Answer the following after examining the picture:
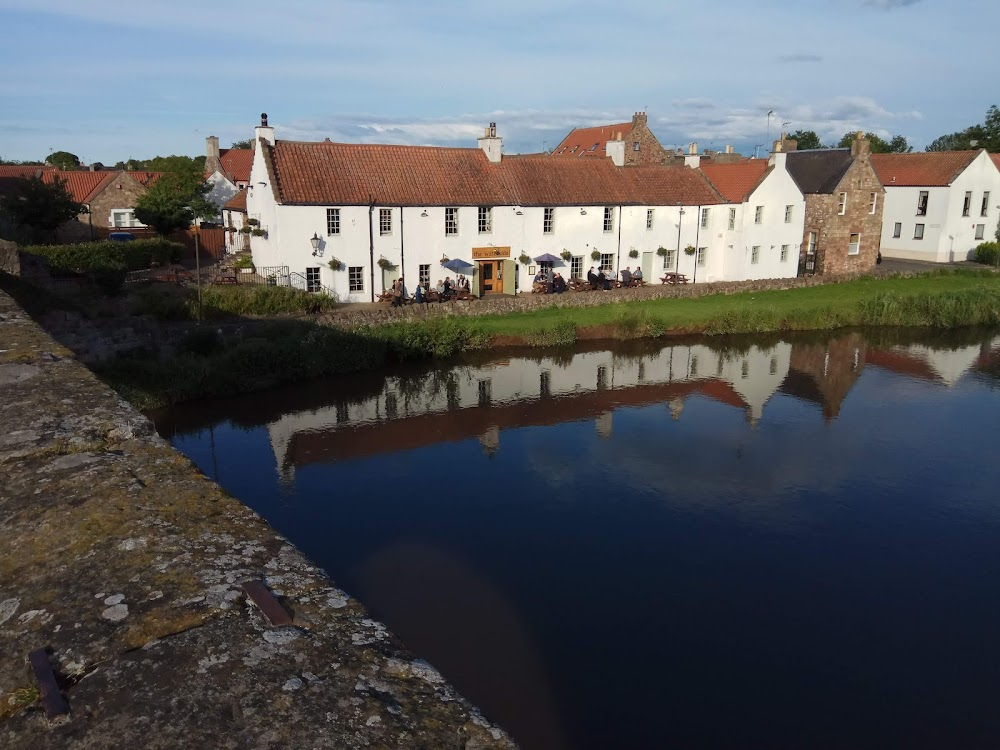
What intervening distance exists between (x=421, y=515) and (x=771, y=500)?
7471 millimetres

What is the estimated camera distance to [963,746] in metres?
9.56

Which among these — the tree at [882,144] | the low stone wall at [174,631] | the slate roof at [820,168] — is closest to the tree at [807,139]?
the tree at [882,144]

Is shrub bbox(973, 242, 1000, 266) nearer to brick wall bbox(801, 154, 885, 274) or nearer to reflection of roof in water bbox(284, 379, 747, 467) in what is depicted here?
brick wall bbox(801, 154, 885, 274)

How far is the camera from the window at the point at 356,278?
32.4m

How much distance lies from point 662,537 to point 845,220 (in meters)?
37.6

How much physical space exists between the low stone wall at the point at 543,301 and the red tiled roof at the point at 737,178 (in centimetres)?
499

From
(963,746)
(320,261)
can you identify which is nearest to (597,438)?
(963,746)

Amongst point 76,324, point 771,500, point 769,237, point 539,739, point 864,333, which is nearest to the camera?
point 539,739

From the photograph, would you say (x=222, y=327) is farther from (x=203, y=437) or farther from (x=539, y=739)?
(x=539, y=739)

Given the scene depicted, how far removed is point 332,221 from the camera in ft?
104

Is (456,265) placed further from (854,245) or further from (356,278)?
(854,245)

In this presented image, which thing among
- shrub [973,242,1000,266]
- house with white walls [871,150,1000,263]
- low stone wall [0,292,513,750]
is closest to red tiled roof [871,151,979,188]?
house with white walls [871,150,1000,263]

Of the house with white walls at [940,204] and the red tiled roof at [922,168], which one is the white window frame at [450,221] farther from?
the house with white walls at [940,204]

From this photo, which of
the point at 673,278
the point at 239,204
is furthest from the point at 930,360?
the point at 239,204
